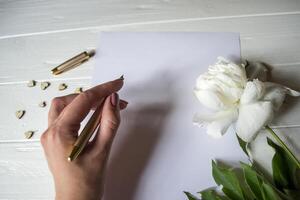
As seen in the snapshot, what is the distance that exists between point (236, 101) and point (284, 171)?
95 mm

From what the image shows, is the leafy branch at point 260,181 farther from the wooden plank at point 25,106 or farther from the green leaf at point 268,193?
the wooden plank at point 25,106

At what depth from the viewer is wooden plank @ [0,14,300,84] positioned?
1.41 feet

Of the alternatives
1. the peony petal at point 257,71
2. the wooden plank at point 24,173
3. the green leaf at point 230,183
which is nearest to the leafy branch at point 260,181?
the green leaf at point 230,183

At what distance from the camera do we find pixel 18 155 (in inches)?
16.0

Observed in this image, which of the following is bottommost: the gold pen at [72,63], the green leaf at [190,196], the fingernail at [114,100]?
the green leaf at [190,196]

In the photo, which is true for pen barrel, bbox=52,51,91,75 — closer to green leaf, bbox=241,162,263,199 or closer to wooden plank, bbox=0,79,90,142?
wooden plank, bbox=0,79,90,142

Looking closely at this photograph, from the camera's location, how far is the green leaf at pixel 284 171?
0.30 m

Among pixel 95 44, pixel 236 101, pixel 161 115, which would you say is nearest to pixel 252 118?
pixel 236 101

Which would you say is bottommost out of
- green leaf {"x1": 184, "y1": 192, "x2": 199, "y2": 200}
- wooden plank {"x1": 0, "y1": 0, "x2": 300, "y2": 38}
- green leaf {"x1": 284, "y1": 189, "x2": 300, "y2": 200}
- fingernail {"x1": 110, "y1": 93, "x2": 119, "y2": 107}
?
green leaf {"x1": 184, "y1": 192, "x2": 199, "y2": 200}

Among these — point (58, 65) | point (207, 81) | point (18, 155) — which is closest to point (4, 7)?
point (58, 65)

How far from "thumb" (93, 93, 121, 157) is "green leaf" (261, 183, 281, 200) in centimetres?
18

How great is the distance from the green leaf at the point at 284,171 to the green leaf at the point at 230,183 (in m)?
0.05

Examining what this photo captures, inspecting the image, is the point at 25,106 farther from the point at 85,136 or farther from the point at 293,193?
the point at 293,193

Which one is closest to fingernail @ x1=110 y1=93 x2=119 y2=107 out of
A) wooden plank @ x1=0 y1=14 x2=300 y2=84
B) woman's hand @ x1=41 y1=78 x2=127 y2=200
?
woman's hand @ x1=41 y1=78 x2=127 y2=200
